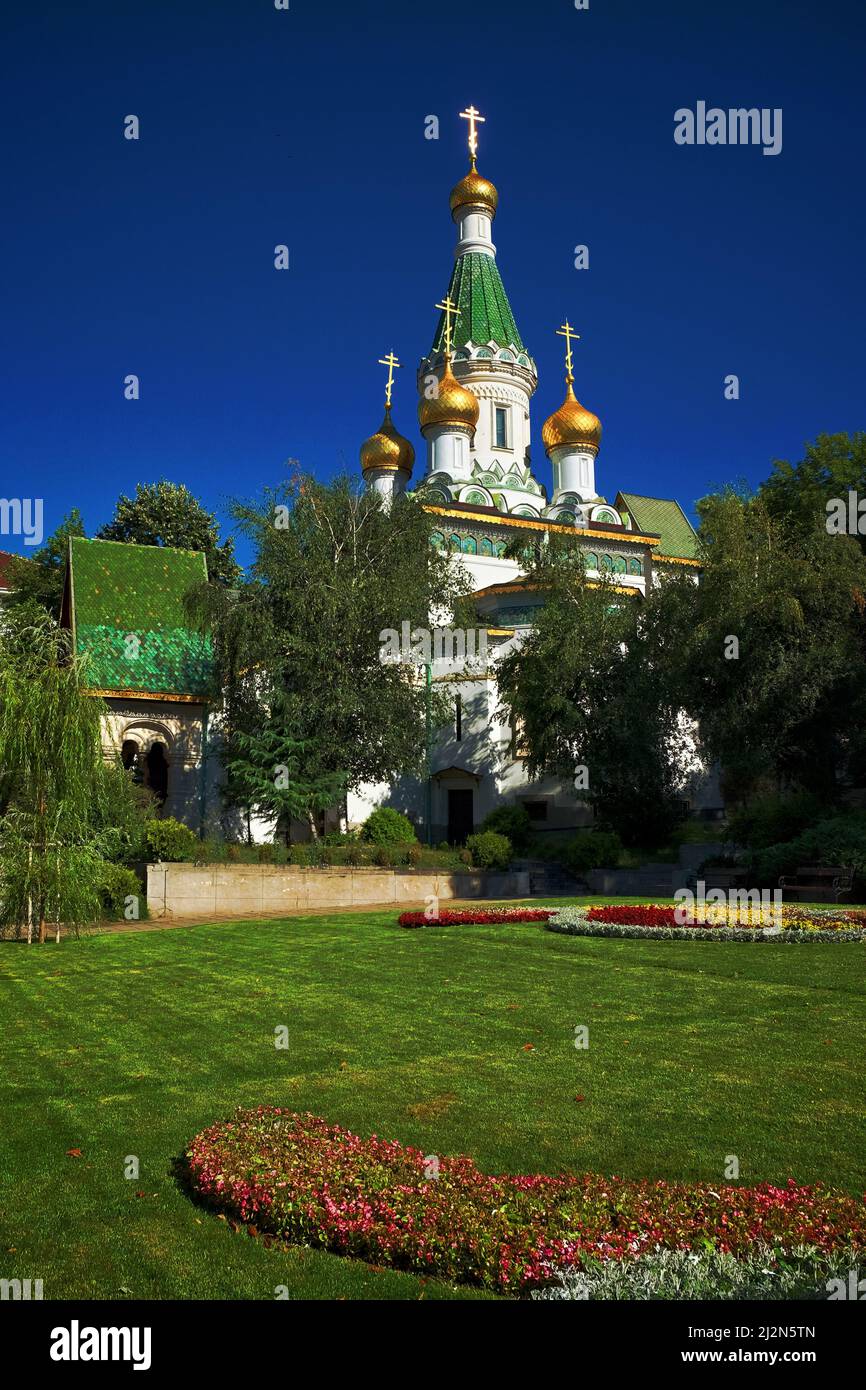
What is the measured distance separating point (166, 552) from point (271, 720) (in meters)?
11.5

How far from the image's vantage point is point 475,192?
187 ft

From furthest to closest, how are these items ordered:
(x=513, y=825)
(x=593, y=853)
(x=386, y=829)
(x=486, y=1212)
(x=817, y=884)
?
1. (x=513, y=825)
2. (x=386, y=829)
3. (x=593, y=853)
4. (x=817, y=884)
5. (x=486, y=1212)

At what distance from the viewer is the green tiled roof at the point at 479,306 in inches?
2148

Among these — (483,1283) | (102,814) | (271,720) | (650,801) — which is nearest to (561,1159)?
(483,1283)

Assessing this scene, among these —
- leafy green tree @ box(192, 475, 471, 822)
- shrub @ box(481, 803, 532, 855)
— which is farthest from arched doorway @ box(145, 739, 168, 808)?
shrub @ box(481, 803, 532, 855)

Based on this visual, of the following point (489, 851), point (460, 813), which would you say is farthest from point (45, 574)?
point (489, 851)

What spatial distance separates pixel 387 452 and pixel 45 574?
1741 centimetres

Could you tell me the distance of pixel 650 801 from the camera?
32.1m

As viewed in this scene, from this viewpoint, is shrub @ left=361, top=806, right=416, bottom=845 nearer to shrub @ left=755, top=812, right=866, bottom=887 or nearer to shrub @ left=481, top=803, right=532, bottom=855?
shrub @ left=481, top=803, right=532, bottom=855

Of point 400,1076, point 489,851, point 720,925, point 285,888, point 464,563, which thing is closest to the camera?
point 400,1076

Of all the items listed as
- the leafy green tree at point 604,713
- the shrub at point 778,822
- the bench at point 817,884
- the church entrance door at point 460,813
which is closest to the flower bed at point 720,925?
the bench at point 817,884

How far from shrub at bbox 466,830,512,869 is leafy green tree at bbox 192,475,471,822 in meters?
3.70

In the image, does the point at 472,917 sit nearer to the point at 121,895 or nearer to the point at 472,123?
the point at 121,895
